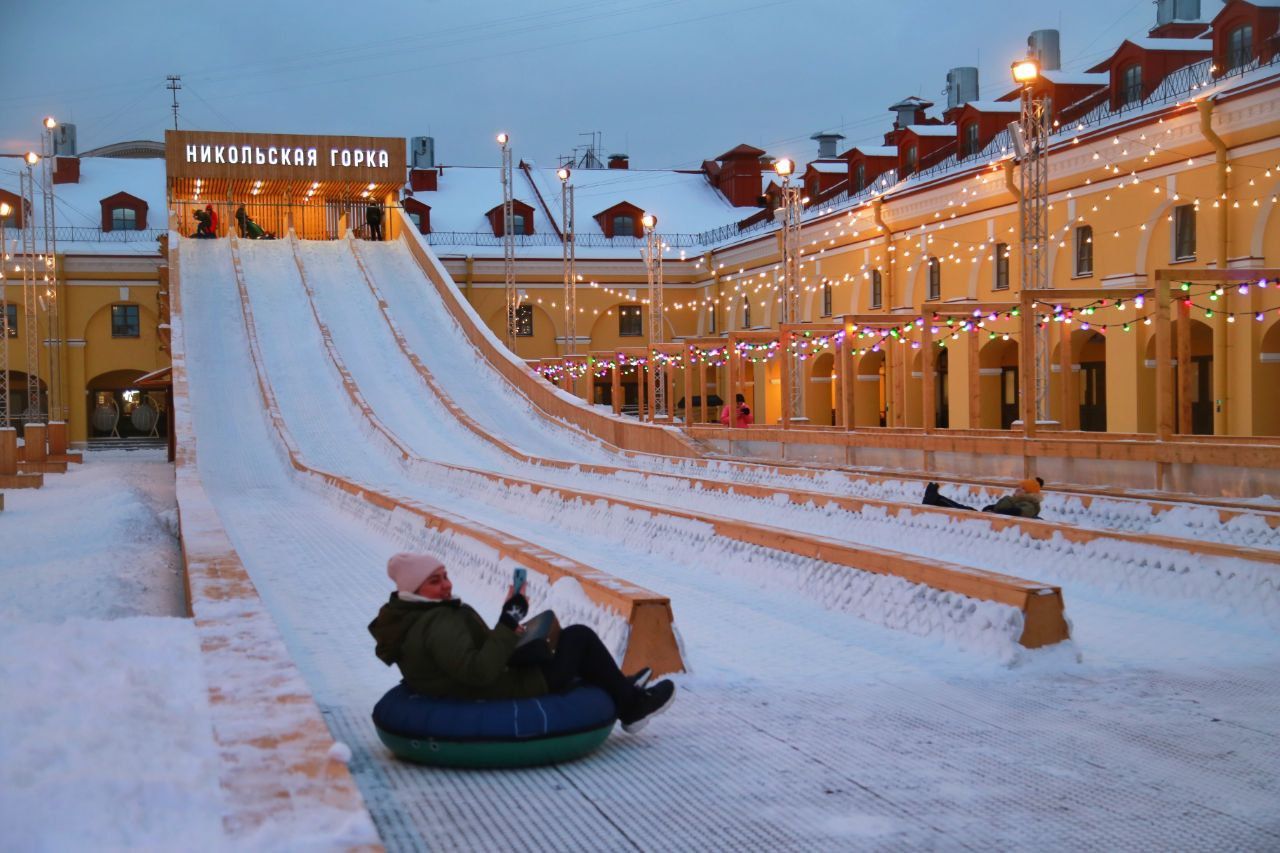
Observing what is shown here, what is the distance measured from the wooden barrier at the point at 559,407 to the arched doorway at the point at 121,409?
13.8m

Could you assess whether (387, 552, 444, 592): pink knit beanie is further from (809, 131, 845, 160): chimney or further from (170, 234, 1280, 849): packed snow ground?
(809, 131, 845, 160): chimney

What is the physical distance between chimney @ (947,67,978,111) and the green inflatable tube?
37.0 meters

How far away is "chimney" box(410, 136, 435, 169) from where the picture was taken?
47156mm

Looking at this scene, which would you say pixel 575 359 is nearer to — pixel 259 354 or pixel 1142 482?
pixel 259 354

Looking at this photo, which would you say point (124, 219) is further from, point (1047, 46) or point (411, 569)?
point (411, 569)

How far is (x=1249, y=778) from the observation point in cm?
488

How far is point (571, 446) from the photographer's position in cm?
2417

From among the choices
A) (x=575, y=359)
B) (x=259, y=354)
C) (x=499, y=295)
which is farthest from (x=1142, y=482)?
(x=499, y=295)

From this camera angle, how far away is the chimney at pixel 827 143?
46000 millimetres

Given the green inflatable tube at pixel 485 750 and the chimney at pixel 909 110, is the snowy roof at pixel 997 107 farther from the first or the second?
the green inflatable tube at pixel 485 750

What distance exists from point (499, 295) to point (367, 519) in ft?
96.9

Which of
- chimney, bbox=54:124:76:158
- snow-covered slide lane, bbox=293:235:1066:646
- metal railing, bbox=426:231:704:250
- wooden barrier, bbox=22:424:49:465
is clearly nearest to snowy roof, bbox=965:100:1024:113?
snow-covered slide lane, bbox=293:235:1066:646

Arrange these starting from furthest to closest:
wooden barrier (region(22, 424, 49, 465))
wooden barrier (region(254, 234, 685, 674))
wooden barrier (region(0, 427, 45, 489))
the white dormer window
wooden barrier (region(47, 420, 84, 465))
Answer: the white dormer window, wooden barrier (region(47, 420, 84, 465)), wooden barrier (region(22, 424, 49, 465)), wooden barrier (region(0, 427, 45, 489)), wooden barrier (region(254, 234, 685, 674))

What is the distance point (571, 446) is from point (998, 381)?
10538mm
